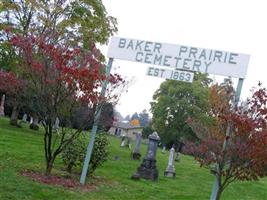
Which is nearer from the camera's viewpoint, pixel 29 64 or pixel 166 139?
pixel 29 64

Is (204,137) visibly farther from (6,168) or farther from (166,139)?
(166,139)

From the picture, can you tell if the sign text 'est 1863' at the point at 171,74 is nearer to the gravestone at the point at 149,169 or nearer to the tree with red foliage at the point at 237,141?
the tree with red foliage at the point at 237,141

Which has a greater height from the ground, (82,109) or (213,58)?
(213,58)

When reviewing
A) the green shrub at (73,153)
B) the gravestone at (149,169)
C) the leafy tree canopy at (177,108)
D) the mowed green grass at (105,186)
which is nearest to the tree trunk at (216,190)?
the mowed green grass at (105,186)

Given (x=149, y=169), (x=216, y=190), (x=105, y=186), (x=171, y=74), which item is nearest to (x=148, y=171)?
(x=149, y=169)

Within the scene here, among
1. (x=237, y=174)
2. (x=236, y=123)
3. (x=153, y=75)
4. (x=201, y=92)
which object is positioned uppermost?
(x=201, y=92)

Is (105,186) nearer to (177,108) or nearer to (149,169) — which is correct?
(149,169)

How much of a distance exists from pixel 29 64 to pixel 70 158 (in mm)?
3800

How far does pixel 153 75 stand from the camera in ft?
46.3

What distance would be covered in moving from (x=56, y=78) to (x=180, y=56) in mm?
3668

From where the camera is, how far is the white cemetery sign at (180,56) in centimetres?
1295

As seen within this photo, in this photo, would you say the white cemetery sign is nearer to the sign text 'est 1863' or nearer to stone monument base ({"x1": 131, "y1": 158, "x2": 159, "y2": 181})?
the sign text 'est 1863'

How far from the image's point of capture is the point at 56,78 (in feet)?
42.4

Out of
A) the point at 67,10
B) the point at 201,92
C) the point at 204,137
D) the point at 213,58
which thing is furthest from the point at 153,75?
the point at 201,92
